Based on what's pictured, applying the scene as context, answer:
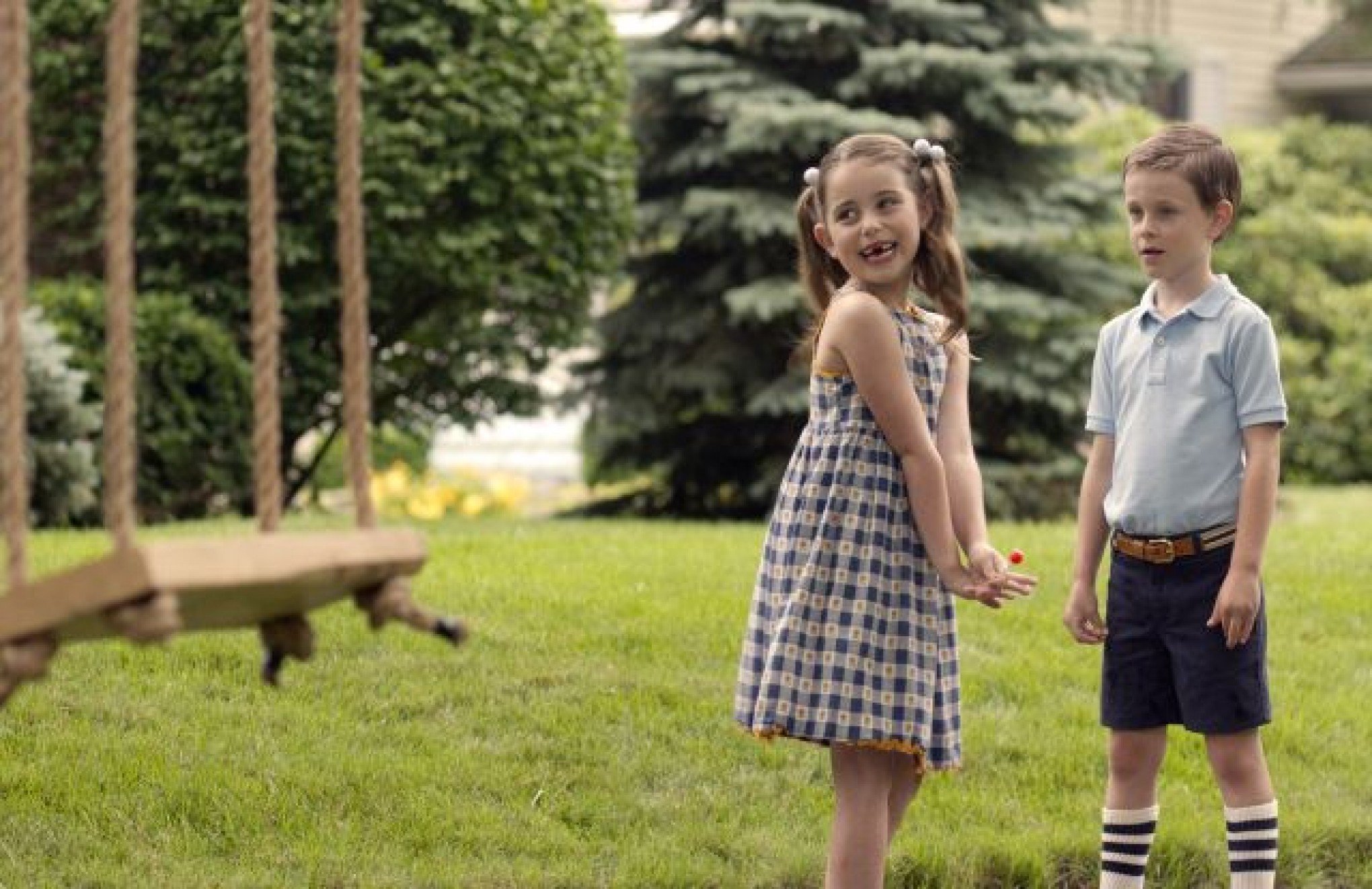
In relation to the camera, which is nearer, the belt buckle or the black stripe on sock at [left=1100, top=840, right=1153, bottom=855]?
the belt buckle

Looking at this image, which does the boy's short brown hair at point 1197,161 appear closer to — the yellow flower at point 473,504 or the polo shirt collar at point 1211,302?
the polo shirt collar at point 1211,302

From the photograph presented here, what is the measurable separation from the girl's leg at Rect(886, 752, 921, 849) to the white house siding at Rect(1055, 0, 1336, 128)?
638 inches

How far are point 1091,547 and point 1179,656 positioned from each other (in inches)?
11.9

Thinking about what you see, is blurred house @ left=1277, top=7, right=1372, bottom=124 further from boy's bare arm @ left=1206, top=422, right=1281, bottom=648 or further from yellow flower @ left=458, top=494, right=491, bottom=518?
boy's bare arm @ left=1206, top=422, right=1281, bottom=648

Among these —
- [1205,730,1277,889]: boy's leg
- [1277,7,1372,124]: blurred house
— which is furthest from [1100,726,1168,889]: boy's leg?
[1277,7,1372,124]: blurred house

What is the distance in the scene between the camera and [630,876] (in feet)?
14.2

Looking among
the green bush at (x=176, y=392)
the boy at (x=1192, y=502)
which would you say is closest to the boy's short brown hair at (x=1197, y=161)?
the boy at (x=1192, y=502)

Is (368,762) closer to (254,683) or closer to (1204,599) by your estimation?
(254,683)

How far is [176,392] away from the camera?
888 centimetres

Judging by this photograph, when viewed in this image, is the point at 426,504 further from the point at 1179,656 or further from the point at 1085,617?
the point at 1179,656

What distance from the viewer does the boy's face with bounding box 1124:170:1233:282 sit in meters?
3.86

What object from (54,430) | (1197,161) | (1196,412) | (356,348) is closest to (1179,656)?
(1196,412)

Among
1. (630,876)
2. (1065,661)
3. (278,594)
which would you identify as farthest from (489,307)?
(278,594)

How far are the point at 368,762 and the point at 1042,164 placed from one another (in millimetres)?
7636
